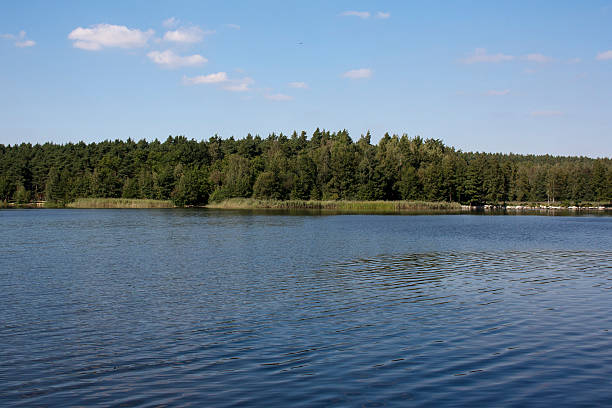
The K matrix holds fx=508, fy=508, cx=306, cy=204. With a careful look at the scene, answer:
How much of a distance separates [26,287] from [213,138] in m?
156

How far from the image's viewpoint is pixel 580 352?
11.8 metres

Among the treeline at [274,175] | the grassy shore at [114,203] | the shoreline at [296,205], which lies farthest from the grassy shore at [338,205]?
the grassy shore at [114,203]

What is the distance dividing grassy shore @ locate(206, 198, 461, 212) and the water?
78717 mm

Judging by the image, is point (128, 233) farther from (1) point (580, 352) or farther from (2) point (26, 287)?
(1) point (580, 352)

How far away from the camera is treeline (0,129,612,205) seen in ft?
399

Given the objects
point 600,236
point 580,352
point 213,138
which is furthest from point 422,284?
point 213,138

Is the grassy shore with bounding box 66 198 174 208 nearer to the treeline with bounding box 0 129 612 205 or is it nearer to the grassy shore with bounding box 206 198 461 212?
the treeline with bounding box 0 129 612 205

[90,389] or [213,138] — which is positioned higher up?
[213,138]

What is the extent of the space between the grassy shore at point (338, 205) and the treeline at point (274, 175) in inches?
216

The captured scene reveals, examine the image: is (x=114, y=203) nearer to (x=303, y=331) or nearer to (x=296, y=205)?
(x=296, y=205)

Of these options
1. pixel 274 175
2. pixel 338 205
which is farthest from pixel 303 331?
pixel 274 175

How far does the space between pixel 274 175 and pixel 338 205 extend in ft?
62.4

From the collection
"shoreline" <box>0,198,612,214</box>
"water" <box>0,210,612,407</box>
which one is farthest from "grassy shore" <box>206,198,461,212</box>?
"water" <box>0,210,612,407</box>

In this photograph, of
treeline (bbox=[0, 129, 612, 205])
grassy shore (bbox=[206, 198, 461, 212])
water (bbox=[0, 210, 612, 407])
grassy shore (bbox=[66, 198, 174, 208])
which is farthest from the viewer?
treeline (bbox=[0, 129, 612, 205])
